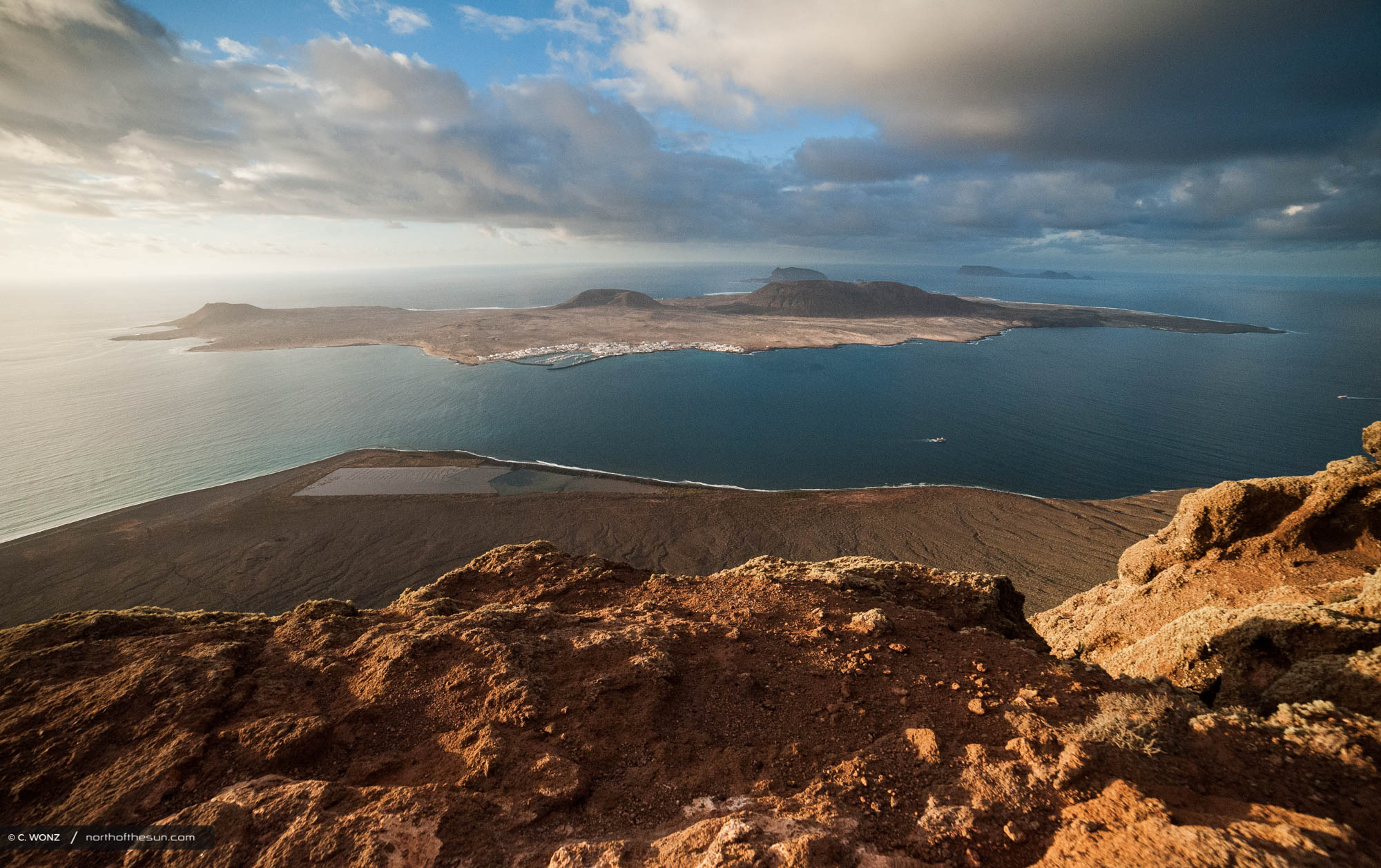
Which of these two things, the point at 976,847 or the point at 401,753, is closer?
the point at 976,847

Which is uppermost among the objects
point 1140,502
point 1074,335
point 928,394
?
point 1074,335

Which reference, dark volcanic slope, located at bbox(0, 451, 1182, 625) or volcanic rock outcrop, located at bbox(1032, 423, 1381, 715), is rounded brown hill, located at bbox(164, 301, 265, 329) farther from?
volcanic rock outcrop, located at bbox(1032, 423, 1381, 715)

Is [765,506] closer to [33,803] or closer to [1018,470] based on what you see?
[1018,470]

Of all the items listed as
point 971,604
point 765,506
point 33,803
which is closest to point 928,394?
point 765,506

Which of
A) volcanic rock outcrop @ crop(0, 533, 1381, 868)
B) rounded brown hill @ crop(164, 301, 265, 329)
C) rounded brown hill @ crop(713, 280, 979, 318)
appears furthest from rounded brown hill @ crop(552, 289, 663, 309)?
volcanic rock outcrop @ crop(0, 533, 1381, 868)

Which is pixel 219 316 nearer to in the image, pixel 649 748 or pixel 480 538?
pixel 480 538

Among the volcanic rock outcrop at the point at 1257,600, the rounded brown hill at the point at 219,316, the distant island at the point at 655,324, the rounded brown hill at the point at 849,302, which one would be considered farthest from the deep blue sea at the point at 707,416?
the rounded brown hill at the point at 849,302
